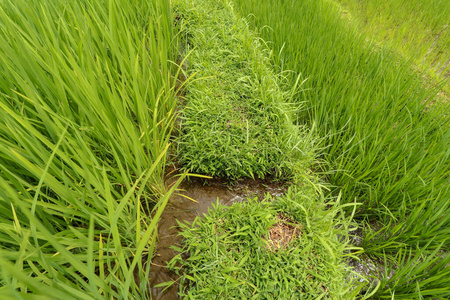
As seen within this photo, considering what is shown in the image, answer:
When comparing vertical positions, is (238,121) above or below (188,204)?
above

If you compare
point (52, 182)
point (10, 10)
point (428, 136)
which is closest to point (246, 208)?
point (52, 182)

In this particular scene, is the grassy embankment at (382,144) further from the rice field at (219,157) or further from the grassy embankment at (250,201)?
the grassy embankment at (250,201)

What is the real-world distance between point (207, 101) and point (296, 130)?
67 cm

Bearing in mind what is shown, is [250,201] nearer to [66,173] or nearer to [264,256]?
[264,256]

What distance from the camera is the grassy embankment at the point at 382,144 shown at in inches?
43.5

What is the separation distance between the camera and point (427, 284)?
1.02 m

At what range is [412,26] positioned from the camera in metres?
→ 2.69

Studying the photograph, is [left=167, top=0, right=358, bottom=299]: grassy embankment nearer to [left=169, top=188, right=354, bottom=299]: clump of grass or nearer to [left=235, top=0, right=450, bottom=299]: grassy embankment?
[left=169, top=188, right=354, bottom=299]: clump of grass

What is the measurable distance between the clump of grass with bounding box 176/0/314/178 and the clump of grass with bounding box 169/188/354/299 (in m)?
0.32

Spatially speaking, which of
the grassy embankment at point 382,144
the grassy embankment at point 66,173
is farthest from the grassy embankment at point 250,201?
the grassy embankment at point 66,173

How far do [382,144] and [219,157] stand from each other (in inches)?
39.3

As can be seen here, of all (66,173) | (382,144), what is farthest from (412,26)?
(66,173)

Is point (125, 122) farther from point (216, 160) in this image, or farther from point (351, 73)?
point (351, 73)

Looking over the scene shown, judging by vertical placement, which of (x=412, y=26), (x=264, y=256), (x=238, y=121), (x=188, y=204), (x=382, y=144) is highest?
(x=412, y=26)
